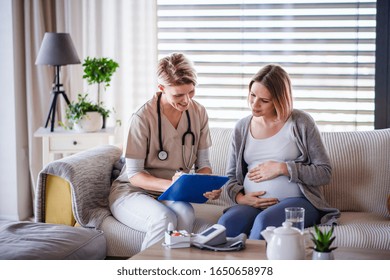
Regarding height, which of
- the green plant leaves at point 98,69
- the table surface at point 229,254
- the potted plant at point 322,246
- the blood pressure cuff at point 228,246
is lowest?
the table surface at point 229,254

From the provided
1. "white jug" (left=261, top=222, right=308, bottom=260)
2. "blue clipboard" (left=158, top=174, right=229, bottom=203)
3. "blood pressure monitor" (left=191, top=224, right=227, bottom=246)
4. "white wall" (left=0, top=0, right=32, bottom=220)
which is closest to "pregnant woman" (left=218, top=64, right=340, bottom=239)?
"blue clipboard" (left=158, top=174, right=229, bottom=203)

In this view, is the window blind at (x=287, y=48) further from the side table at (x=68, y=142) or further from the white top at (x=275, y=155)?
the white top at (x=275, y=155)

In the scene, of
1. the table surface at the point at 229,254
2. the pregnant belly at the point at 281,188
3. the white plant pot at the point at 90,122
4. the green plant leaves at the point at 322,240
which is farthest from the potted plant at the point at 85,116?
the green plant leaves at the point at 322,240

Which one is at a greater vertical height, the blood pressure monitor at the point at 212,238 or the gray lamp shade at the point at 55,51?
the gray lamp shade at the point at 55,51

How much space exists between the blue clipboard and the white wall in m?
1.93

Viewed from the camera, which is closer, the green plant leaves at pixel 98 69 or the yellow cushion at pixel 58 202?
the yellow cushion at pixel 58 202

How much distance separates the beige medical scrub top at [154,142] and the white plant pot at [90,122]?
972 millimetres

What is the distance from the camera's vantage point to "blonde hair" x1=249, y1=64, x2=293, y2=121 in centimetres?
292

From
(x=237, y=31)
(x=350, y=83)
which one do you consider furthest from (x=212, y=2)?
(x=350, y=83)

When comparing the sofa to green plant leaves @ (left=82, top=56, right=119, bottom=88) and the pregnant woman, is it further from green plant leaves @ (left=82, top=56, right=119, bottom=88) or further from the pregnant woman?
green plant leaves @ (left=82, top=56, right=119, bottom=88)

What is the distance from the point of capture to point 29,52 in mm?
4430

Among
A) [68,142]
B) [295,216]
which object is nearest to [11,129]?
[68,142]

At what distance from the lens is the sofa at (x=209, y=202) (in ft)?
9.75
